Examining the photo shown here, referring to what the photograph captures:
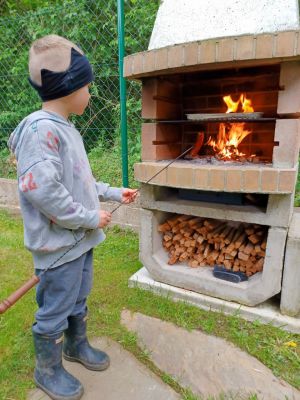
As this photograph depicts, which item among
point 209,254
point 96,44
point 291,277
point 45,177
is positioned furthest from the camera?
point 96,44

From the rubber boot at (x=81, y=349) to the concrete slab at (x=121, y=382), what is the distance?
3 cm

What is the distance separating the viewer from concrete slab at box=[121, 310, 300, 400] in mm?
1631

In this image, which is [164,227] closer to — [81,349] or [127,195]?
[127,195]

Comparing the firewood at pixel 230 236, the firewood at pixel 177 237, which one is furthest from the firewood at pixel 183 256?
the firewood at pixel 230 236

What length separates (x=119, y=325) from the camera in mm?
2127

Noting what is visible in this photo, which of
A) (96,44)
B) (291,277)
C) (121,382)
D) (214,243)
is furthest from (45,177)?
(96,44)

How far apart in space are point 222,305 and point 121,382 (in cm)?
88

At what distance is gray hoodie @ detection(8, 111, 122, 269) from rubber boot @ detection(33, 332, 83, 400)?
39cm

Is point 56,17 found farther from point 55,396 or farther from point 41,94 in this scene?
point 55,396

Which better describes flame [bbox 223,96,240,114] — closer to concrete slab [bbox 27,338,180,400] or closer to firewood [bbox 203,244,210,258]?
firewood [bbox 203,244,210,258]

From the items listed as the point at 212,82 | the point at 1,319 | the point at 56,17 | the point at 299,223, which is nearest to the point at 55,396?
the point at 1,319

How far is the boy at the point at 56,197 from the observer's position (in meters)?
1.30

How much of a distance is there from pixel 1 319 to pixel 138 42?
2.88 metres

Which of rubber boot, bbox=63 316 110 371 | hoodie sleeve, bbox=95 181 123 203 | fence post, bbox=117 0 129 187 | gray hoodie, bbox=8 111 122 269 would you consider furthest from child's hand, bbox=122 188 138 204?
fence post, bbox=117 0 129 187
